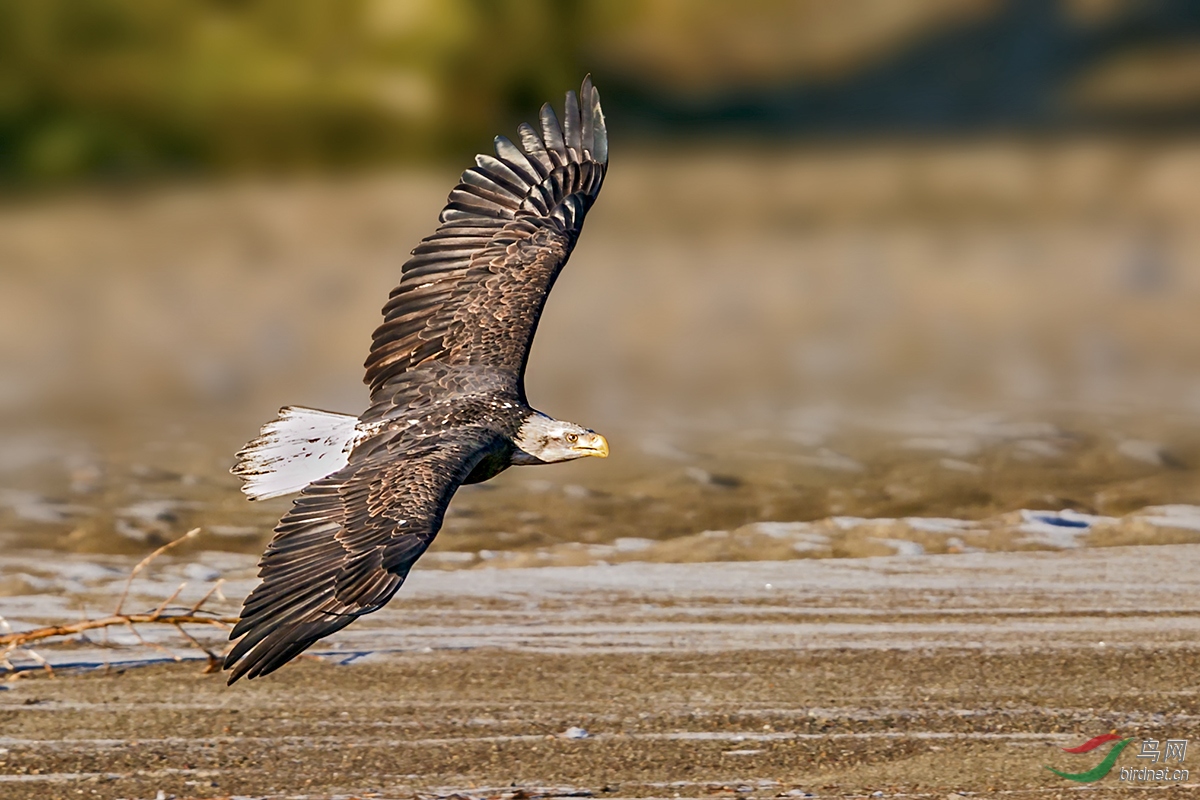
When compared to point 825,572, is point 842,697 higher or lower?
lower

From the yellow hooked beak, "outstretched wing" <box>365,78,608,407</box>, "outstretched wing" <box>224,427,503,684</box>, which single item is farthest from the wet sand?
"outstretched wing" <box>365,78,608,407</box>

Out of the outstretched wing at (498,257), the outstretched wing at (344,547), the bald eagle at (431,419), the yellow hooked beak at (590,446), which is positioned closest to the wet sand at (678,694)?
the bald eagle at (431,419)

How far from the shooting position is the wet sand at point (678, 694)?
26.6ft

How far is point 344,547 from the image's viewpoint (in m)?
7.14

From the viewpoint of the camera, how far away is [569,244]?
919cm

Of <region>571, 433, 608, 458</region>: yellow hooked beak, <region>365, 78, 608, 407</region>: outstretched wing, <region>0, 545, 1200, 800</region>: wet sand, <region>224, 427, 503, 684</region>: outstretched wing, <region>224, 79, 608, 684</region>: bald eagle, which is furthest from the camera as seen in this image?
<region>365, 78, 608, 407</region>: outstretched wing

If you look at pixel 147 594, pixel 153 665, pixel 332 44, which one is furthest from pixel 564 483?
pixel 332 44

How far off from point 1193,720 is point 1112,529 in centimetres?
319

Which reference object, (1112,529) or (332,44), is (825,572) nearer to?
(1112,529)

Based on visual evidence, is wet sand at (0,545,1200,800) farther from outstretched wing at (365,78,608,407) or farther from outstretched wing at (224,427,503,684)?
outstretched wing at (365,78,608,407)

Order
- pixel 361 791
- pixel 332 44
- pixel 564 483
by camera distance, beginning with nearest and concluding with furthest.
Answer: pixel 361 791, pixel 564 483, pixel 332 44

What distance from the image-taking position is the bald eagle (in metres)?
6.96

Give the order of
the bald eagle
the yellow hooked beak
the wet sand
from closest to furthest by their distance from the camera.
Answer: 1. the bald eagle
2. the wet sand
3. the yellow hooked beak

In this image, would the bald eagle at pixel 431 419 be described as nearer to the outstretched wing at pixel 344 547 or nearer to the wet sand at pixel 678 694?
the outstretched wing at pixel 344 547
